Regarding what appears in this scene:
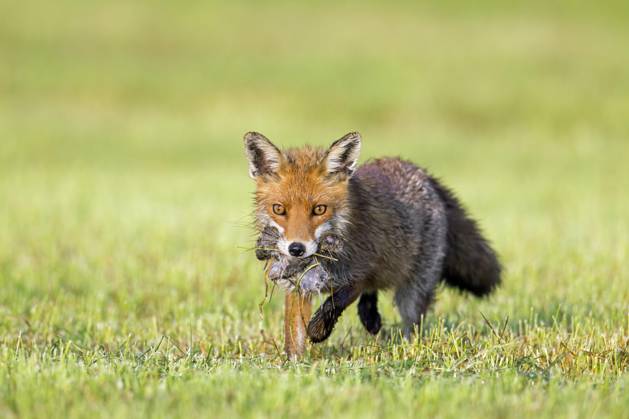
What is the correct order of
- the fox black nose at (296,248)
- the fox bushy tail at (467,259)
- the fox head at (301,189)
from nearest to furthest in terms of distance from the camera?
the fox black nose at (296,248) → the fox head at (301,189) → the fox bushy tail at (467,259)

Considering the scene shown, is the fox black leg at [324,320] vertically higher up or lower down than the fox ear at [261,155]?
lower down

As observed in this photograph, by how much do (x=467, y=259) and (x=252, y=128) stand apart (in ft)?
67.0

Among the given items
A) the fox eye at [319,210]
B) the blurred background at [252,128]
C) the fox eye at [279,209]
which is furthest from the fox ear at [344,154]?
the blurred background at [252,128]

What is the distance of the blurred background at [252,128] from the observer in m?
10.7

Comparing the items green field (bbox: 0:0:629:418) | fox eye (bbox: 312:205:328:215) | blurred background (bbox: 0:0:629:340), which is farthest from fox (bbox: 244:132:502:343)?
blurred background (bbox: 0:0:629:340)

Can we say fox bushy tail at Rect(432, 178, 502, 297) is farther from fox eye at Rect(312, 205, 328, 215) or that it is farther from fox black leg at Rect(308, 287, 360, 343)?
fox eye at Rect(312, 205, 328, 215)

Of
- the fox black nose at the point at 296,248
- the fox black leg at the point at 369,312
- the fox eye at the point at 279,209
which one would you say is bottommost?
the fox black leg at the point at 369,312

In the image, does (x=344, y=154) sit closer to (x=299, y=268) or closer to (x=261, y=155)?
(x=261, y=155)

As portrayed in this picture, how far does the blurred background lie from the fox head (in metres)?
1.96

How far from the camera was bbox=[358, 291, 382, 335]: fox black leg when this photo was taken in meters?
7.99

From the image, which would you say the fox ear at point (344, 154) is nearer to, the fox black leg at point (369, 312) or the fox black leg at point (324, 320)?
the fox black leg at point (324, 320)

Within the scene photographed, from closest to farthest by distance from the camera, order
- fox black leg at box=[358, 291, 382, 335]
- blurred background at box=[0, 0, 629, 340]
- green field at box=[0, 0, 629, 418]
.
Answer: green field at box=[0, 0, 629, 418]
fox black leg at box=[358, 291, 382, 335]
blurred background at box=[0, 0, 629, 340]

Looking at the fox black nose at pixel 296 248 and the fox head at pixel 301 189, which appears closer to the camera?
the fox black nose at pixel 296 248

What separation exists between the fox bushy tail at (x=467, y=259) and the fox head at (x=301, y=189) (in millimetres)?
2167
